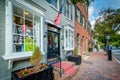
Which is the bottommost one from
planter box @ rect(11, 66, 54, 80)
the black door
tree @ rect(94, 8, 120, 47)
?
planter box @ rect(11, 66, 54, 80)

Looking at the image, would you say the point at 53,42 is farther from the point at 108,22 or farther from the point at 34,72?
the point at 108,22

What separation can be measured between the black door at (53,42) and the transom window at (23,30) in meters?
1.94

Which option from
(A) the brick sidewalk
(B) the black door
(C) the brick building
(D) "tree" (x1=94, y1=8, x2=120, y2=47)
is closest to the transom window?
(B) the black door

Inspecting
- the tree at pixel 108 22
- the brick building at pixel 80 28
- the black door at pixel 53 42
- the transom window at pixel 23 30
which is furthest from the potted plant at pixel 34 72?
the tree at pixel 108 22

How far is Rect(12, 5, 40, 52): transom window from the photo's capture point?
4432 mm

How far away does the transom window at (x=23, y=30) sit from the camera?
14.5ft

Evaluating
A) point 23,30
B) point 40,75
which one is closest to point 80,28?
point 23,30

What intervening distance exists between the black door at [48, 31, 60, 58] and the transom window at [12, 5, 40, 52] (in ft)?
6.35

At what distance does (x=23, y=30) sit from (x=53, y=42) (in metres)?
3.35

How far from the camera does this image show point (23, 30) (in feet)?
15.7

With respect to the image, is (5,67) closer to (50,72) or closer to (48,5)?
(50,72)

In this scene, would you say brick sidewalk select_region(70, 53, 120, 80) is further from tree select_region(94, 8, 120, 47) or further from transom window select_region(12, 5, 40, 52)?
tree select_region(94, 8, 120, 47)

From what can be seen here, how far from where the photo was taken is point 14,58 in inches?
158

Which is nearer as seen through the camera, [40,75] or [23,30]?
[40,75]
